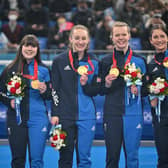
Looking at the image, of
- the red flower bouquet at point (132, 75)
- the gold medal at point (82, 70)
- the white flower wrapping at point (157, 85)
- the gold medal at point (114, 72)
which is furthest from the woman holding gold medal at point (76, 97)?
the white flower wrapping at point (157, 85)

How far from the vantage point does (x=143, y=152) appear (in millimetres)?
8930

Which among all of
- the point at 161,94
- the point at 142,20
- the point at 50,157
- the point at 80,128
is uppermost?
the point at 142,20

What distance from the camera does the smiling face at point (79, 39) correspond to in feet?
21.7

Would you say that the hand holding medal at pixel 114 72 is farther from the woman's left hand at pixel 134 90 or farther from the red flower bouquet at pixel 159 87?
the red flower bouquet at pixel 159 87

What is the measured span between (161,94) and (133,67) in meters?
0.53

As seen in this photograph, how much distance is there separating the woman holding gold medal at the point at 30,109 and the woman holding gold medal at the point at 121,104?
31.5 inches

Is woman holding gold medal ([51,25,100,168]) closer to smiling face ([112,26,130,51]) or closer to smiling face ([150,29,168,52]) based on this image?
smiling face ([112,26,130,51])

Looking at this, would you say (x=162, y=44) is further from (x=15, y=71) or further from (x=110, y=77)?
(x=15, y=71)

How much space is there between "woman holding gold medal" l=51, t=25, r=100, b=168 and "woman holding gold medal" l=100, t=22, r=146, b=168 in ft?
0.63

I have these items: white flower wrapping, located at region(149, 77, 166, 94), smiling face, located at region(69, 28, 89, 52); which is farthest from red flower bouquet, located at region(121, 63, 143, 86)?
smiling face, located at region(69, 28, 89, 52)

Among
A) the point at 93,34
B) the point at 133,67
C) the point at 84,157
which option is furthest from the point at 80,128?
the point at 93,34

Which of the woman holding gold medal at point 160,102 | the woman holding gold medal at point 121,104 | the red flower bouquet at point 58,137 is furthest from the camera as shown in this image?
the woman holding gold medal at point 160,102

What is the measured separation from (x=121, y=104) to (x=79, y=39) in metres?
1.00

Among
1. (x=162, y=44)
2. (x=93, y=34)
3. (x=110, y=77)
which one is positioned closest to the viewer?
(x=110, y=77)
